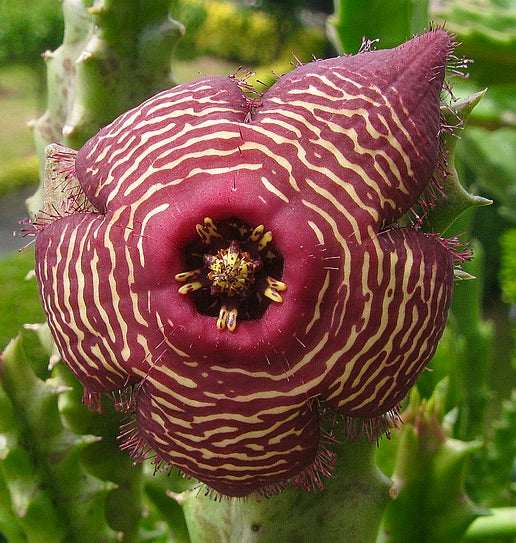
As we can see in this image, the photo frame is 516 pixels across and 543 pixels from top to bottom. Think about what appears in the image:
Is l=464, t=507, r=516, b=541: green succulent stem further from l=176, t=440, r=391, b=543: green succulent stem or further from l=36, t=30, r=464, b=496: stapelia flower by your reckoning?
Answer: l=36, t=30, r=464, b=496: stapelia flower

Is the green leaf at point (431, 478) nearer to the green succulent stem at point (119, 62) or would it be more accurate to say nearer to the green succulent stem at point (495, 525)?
the green succulent stem at point (495, 525)

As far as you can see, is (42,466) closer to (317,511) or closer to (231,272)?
(317,511)

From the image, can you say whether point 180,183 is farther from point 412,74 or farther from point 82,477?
point 82,477

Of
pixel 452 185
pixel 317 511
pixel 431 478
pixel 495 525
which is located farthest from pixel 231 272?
pixel 495 525

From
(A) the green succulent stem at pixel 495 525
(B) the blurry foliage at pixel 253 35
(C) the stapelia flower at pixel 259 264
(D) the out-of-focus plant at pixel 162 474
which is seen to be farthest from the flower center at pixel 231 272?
(B) the blurry foliage at pixel 253 35

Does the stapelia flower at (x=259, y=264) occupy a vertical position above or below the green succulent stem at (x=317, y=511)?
above

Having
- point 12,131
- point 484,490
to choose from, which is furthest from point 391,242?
point 12,131

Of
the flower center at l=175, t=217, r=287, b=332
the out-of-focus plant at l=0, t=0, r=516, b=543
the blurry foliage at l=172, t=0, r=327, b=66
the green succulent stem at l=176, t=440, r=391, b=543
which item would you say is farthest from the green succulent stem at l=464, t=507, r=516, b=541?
the blurry foliage at l=172, t=0, r=327, b=66
